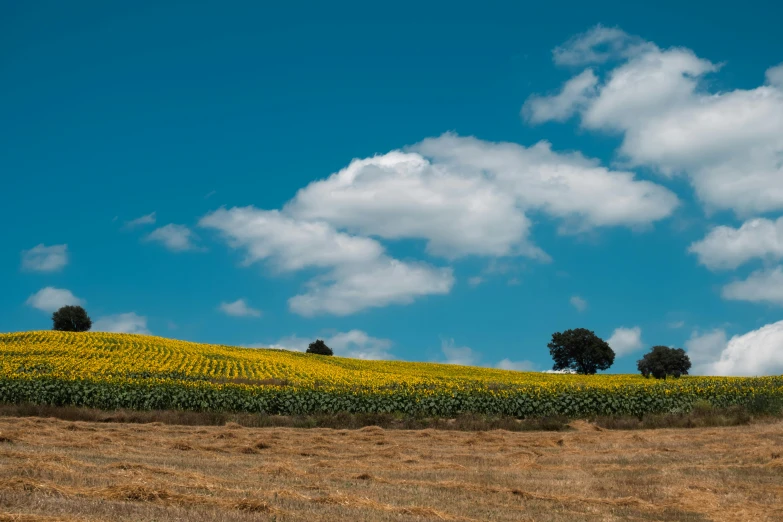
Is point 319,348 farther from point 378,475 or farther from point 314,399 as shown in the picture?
point 378,475

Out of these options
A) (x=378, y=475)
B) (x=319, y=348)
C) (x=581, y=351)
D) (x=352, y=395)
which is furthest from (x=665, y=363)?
(x=378, y=475)

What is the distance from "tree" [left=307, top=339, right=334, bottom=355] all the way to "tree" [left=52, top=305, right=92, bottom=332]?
102 feet

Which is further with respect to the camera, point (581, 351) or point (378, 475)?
point (581, 351)

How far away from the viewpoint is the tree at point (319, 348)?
9594 centimetres

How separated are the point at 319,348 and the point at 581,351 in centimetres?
4085

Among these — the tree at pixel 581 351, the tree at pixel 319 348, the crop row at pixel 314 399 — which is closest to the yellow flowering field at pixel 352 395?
the crop row at pixel 314 399

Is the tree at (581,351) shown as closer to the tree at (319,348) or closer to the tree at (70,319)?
the tree at (319,348)

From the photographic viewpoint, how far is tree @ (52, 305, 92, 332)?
305 ft

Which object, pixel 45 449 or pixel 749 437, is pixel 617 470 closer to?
pixel 749 437

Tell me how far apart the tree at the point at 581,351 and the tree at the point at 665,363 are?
1926 cm

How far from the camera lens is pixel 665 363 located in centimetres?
8306

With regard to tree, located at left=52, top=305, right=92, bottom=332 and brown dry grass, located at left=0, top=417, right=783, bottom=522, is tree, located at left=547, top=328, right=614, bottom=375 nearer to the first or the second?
tree, located at left=52, top=305, right=92, bottom=332

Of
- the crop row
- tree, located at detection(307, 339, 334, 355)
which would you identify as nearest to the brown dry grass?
the crop row

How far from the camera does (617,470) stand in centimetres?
1777
